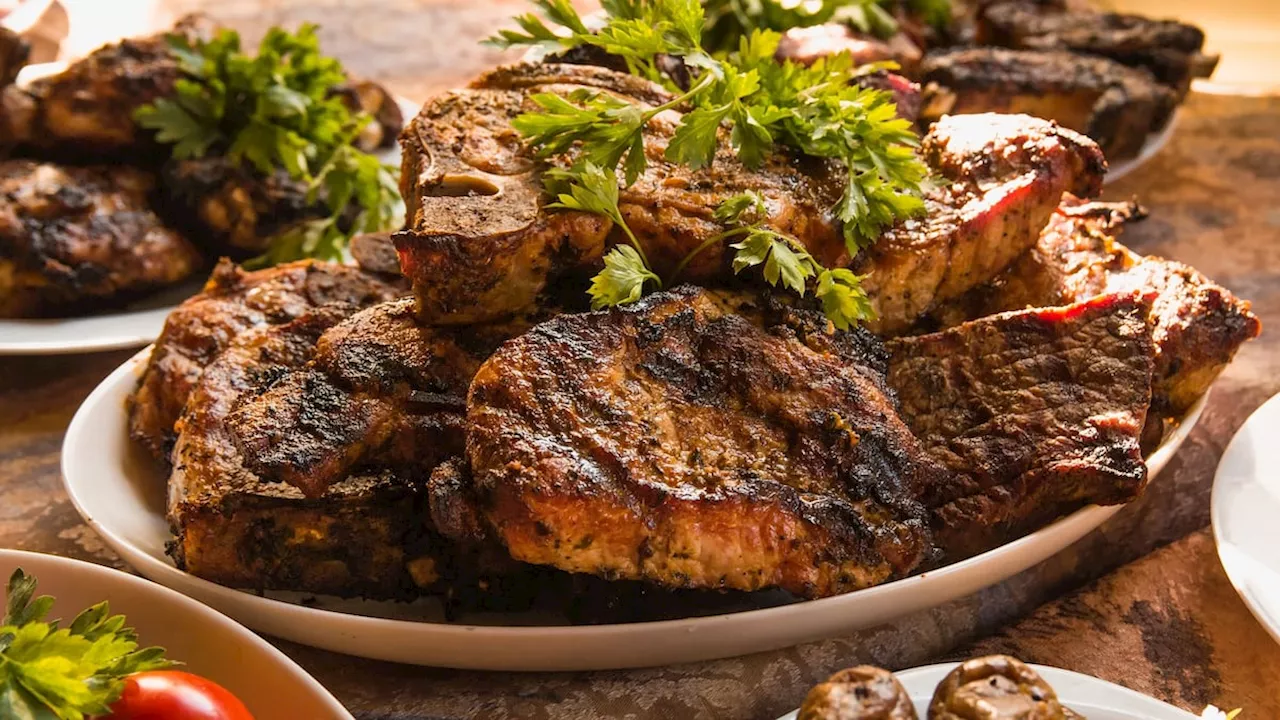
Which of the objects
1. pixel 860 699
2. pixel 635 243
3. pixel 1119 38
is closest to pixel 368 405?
pixel 635 243

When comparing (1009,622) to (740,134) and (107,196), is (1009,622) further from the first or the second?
(107,196)

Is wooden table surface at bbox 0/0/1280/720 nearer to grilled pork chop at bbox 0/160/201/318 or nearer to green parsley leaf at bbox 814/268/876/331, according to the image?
grilled pork chop at bbox 0/160/201/318

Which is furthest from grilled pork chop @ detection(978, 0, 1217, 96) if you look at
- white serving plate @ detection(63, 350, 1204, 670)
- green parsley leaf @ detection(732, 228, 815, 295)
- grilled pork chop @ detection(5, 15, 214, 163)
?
grilled pork chop @ detection(5, 15, 214, 163)

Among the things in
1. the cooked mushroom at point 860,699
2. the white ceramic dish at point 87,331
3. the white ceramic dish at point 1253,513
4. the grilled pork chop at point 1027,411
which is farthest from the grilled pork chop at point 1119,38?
the cooked mushroom at point 860,699

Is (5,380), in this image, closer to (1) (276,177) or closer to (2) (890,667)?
(1) (276,177)

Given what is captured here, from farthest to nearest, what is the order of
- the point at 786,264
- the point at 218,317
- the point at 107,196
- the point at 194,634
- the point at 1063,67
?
1. the point at 1063,67
2. the point at 107,196
3. the point at 218,317
4. the point at 786,264
5. the point at 194,634

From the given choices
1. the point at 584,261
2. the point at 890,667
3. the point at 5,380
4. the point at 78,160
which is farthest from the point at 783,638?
the point at 78,160
